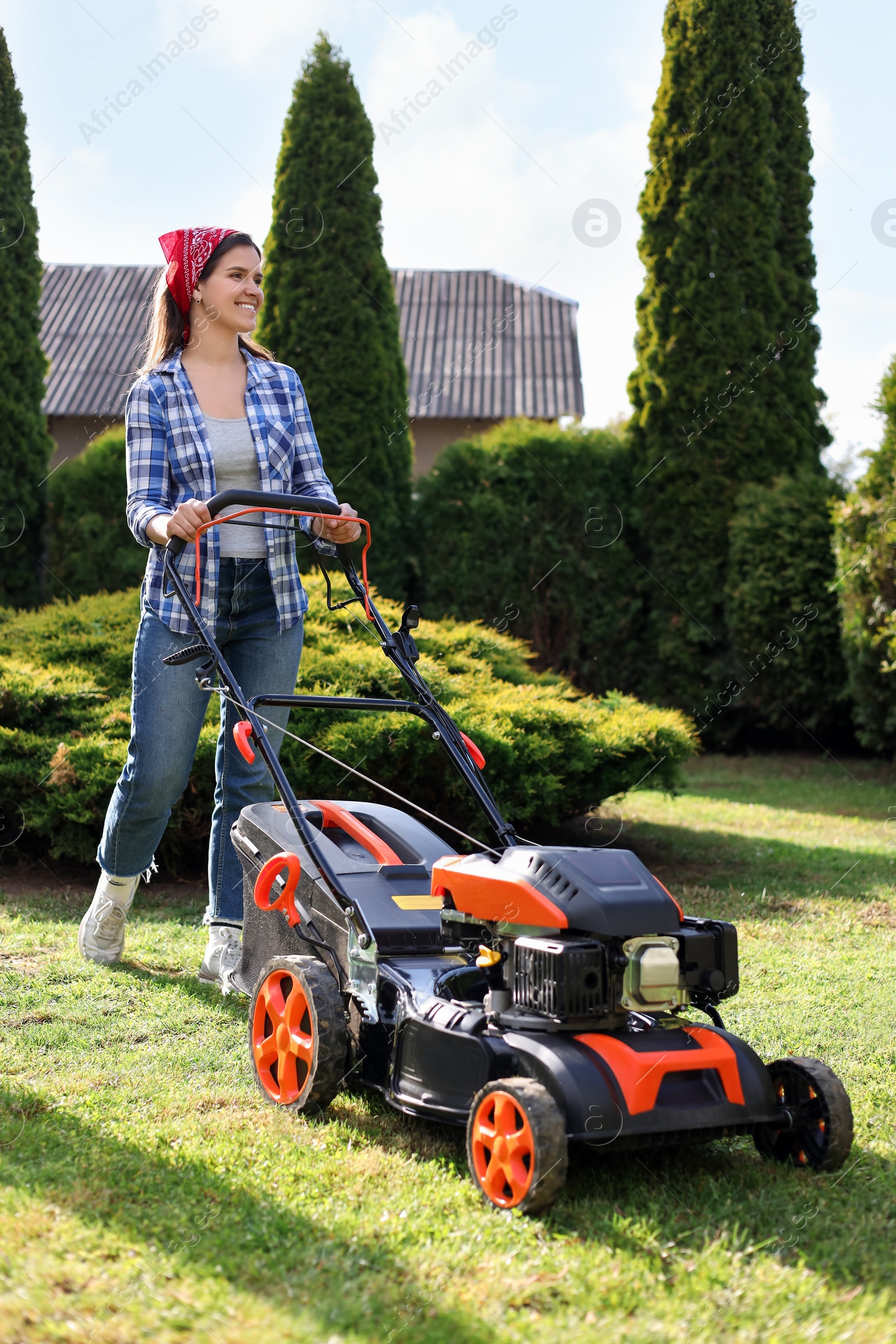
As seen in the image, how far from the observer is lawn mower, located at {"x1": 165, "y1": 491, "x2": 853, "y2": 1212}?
6.46 ft

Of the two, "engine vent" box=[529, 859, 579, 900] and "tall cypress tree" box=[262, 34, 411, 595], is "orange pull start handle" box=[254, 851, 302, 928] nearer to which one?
"engine vent" box=[529, 859, 579, 900]

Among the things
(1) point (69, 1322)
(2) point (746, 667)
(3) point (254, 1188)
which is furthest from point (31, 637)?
(2) point (746, 667)

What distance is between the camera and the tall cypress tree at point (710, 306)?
356 inches

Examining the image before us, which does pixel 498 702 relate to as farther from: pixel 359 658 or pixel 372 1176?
pixel 372 1176

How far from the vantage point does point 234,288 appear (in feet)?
10.3

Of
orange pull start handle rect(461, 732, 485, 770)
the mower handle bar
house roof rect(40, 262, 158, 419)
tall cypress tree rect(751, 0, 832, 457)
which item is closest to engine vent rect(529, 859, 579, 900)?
orange pull start handle rect(461, 732, 485, 770)

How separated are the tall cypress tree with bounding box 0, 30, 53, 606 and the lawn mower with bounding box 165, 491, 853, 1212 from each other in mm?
6725

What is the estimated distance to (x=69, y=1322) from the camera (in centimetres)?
161

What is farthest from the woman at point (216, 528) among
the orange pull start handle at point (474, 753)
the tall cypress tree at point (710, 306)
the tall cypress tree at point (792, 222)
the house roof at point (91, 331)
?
the house roof at point (91, 331)

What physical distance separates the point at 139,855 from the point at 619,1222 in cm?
192

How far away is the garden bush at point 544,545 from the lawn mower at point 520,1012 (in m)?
6.71

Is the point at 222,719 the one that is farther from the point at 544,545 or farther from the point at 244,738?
the point at 544,545

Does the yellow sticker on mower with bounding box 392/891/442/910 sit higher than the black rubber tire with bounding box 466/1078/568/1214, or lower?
higher

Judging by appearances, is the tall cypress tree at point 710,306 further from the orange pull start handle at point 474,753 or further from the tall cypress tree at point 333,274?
the orange pull start handle at point 474,753
